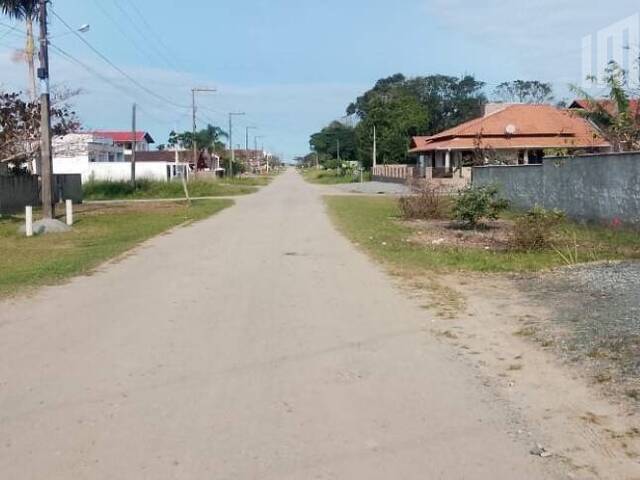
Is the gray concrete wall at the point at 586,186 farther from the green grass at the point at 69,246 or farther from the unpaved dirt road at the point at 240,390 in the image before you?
the green grass at the point at 69,246

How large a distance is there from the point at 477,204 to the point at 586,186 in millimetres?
3069

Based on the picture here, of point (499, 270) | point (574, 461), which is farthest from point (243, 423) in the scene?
point (499, 270)

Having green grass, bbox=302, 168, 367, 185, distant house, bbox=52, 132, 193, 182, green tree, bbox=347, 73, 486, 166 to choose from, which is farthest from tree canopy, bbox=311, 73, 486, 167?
distant house, bbox=52, 132, 193, 182

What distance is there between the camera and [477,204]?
20.2 m

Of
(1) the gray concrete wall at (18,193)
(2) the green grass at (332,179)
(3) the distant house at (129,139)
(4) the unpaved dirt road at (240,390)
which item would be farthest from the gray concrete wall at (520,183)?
(3) the distant house at (129,139)

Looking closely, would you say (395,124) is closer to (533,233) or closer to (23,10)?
(23,10)

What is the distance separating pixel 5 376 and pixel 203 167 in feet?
336

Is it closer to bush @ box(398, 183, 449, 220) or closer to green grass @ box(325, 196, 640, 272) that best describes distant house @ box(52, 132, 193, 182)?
bush @ box(398, 183, 449, 220)

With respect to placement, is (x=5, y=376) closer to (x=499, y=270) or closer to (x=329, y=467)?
(x=329, y=467)

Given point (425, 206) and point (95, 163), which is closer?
point (425, 206)

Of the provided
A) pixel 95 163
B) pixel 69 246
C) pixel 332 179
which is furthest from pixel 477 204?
pixel 332 179

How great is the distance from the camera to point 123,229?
23.2 m

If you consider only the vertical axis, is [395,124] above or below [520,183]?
above

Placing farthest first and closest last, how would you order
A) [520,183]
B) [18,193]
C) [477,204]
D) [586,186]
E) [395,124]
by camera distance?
[395,124] → [18,193] → [520,183] → [586,186] → [477,204]
